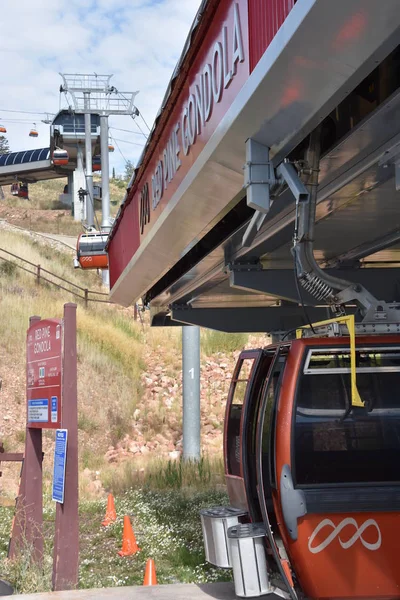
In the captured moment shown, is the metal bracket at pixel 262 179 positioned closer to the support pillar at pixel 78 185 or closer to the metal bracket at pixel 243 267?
the metal bracket at pixel 243 267

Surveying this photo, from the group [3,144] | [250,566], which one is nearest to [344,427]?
[250,566]

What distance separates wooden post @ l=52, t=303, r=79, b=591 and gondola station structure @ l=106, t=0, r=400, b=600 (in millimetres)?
1477

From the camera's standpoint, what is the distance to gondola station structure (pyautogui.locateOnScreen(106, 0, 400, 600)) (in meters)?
4.05

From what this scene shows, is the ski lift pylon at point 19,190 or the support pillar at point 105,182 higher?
the ski lift pylon at point 19,190

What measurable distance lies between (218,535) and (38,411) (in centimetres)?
289

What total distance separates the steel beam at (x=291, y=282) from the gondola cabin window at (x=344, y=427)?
328 centimetres

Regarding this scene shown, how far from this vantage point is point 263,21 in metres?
4.24

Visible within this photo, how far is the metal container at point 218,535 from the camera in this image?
270 inches

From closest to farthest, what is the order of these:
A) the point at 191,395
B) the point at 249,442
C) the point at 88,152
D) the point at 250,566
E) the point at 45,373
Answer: the point at 250,566
the point at 249,442
the point at 45,373
the point at 191,395
the point at 88,152

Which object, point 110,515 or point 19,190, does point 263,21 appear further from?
point 19,190

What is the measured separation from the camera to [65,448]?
26.1 ft

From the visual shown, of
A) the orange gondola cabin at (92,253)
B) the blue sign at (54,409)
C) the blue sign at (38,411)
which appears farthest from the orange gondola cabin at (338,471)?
the orange gondola cabin at (92,253)

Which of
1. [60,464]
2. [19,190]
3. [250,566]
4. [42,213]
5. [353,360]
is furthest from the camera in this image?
[19,190]

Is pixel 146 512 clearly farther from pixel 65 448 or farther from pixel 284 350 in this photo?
pixel 284 350
